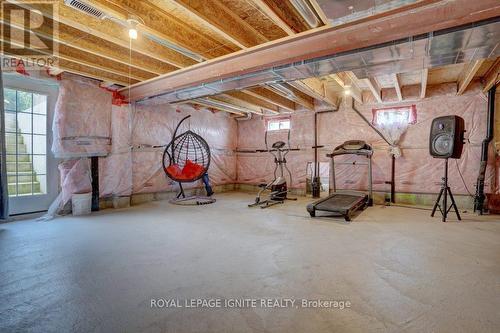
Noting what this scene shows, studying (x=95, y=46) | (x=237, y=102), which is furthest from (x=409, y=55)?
(x=237, y=102)

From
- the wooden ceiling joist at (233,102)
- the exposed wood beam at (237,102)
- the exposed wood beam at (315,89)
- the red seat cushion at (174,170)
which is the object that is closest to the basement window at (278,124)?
the exposed wood beam at (237,102)

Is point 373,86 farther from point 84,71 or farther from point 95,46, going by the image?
point 84,71

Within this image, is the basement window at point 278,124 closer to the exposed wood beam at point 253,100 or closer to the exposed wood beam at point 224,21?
the exposed wood beam at point 253,100

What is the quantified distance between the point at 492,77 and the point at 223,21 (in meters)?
4.58

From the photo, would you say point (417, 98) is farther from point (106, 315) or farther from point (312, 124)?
point (106, 315)

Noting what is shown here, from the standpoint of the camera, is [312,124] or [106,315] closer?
→ [106,315]

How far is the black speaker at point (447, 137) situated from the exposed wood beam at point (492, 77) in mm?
902

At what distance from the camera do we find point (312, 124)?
6.50m

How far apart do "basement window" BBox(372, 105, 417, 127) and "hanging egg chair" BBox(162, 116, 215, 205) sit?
13.0ft

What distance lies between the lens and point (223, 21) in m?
2.61

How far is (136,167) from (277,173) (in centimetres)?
360

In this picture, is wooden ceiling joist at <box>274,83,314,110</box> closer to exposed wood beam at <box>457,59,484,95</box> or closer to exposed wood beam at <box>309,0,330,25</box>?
exposed wood beam at <box>309,0,330,25</box>

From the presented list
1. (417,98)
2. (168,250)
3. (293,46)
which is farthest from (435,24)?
(417,98)

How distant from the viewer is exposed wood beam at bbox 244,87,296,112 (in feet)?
16.6
